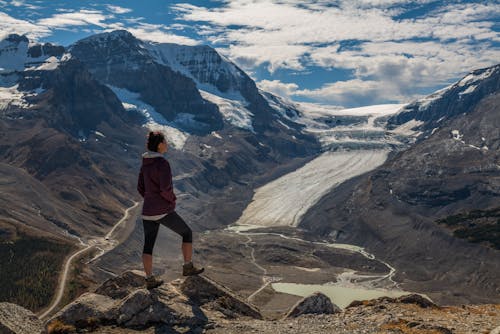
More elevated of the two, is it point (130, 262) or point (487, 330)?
point (487, 330)

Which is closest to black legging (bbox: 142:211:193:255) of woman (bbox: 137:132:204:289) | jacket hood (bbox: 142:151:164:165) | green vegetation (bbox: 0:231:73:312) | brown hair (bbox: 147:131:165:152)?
woman (bbox: 137:132:204:289)

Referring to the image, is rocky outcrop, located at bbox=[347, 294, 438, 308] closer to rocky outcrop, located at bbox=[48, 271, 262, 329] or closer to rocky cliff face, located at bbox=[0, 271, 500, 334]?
rocky cliff face, located at bbox=[0, 271, 500, 334]

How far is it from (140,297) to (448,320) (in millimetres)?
10741

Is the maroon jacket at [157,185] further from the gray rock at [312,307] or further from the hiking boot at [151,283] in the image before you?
the gray rock at [312,307]

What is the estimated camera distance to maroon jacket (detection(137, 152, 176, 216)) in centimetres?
2177

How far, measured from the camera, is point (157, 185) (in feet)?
72.4

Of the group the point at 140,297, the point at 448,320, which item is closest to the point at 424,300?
the point at 448,320

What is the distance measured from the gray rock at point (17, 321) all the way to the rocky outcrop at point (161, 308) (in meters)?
2.16

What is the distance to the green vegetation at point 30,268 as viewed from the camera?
134625mm

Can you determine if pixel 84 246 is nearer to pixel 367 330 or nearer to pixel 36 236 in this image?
pixel 36 236

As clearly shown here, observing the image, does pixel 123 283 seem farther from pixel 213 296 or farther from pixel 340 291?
pixel 340 291

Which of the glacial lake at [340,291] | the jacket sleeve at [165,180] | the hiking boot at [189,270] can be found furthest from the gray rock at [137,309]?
the glacial lake at [340,291]

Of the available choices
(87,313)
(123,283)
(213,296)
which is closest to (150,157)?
(87,313)

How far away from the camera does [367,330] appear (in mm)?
21266
